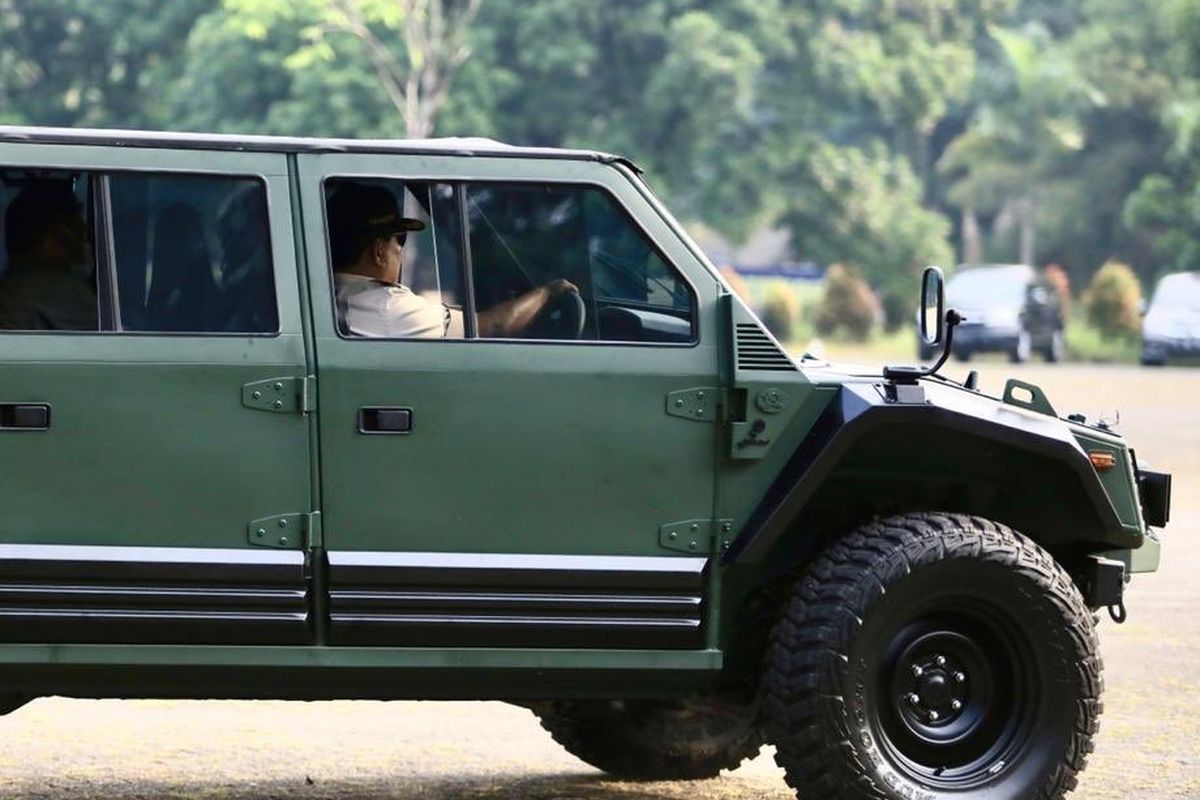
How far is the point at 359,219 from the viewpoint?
6164 mm

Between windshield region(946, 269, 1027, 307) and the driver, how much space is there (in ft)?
120

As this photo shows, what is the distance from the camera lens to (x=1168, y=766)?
797 cm

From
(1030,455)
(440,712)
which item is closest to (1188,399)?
(440,712)

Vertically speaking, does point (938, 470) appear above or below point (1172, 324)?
above

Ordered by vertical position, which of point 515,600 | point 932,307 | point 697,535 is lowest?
point 515,600

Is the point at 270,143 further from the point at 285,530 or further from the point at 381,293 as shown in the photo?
the point at 285,530

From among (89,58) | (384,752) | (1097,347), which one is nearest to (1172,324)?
(1097,347)

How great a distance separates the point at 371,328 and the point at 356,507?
1.48 ft

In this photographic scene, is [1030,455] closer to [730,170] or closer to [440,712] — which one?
[440,712]

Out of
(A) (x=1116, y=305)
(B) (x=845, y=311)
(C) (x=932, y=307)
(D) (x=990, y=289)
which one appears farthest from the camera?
(B) (x=845, y=311)

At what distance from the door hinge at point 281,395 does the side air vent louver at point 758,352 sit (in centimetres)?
107

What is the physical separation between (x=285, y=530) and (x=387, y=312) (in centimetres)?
60

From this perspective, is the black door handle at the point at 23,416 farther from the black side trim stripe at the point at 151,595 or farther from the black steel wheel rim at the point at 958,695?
the black steel wheel rim at the point at 958,695

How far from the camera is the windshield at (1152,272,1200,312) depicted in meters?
41.5
